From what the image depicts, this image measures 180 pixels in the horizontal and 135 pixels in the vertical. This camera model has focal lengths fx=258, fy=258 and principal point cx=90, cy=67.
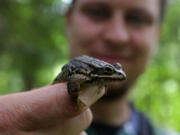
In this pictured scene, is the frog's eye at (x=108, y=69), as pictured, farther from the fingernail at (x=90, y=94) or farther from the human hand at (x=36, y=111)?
the human hand at (x=36, y=111)

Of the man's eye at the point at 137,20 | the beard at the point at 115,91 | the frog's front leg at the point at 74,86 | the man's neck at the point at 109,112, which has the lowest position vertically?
the man's neck at the point at 109,112

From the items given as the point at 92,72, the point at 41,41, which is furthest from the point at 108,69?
the point at 41,41

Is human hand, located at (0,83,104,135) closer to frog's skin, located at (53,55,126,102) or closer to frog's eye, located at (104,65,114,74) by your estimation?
frog's skin, located at (53,55,126,102)

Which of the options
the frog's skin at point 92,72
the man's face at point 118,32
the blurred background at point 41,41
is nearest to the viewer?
the frog's skin at point 92,72

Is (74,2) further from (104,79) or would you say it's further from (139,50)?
(104,79)

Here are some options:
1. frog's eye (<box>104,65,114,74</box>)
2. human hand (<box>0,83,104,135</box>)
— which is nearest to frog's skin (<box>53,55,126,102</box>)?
frog's eye (<box>104,65,114,74</box>)

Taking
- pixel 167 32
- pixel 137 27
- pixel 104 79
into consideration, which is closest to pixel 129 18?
pixel 137 27

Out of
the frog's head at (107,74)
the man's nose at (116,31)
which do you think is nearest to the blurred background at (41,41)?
the man's nose at (116,31)

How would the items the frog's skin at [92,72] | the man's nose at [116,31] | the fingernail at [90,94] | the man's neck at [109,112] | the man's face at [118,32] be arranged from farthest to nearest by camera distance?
the man's neck at [109,112]
the man's face at [118,32]
the man's nose at [116,31]
the frog's skin at [92,72]
the fingernail at [90,94]
